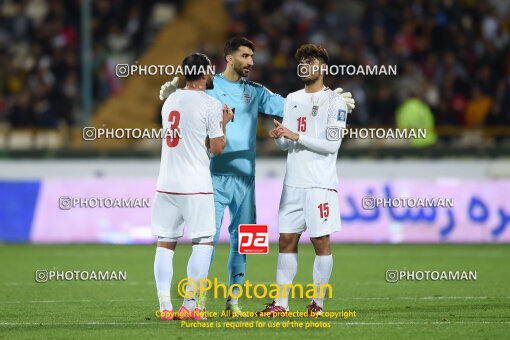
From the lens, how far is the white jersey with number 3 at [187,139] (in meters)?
9.23

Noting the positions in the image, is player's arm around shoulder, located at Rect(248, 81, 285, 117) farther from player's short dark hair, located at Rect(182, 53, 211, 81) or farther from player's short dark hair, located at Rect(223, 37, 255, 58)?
player's short dark hair, located at Rect(182, 53, 211, 81)

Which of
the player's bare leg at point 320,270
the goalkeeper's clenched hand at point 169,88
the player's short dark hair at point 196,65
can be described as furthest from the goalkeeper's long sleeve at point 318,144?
the goalkeeper's clenched hand at point 169,88

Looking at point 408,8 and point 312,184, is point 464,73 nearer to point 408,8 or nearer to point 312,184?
point 408,8

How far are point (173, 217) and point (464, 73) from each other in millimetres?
14347

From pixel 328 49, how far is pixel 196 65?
556 inches

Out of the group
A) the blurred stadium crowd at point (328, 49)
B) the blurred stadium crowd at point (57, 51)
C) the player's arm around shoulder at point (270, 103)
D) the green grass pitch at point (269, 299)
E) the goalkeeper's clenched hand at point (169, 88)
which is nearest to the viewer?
the green grass pitch at point (269, 299)

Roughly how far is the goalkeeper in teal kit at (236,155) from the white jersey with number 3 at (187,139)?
27.5 inches

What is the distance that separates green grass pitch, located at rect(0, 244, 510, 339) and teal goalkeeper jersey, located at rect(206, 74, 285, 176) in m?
1.47

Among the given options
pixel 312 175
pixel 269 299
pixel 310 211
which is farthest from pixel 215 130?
pixel 269 299

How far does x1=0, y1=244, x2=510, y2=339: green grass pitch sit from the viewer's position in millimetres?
8836

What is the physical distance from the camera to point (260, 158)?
2044cm

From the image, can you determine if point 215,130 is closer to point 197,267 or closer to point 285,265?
point 197,267

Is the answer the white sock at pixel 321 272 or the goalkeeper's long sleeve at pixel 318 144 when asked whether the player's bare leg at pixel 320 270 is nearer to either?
the white sock at pixel 321 272

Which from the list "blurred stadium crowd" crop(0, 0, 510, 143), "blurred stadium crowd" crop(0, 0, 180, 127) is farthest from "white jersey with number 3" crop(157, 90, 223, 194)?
"blurred stadium crowd" crop(0, 0, 180, 127)
